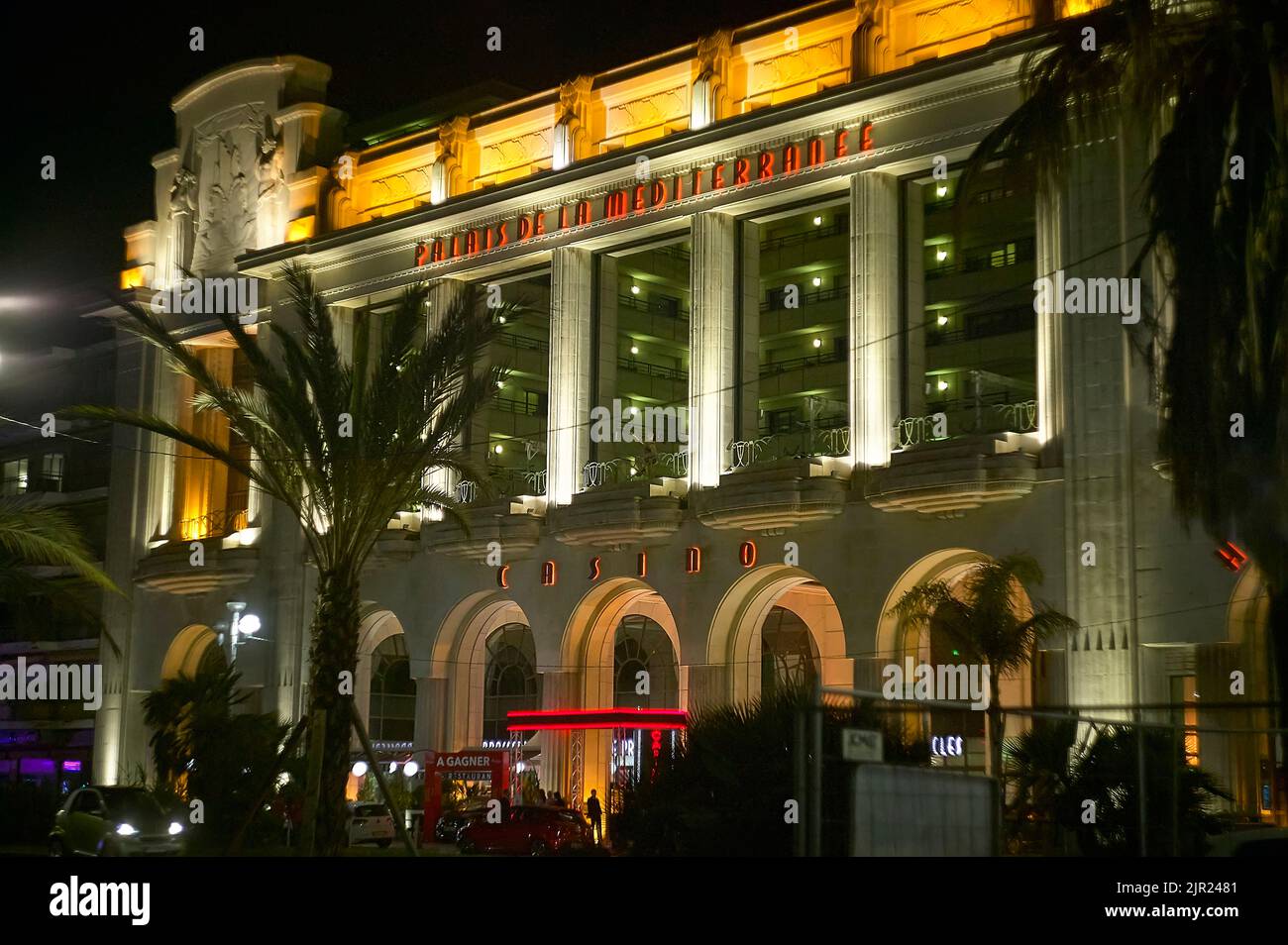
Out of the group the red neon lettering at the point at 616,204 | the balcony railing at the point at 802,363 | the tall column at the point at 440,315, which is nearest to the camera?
the red neon lettering at the point at 616,204

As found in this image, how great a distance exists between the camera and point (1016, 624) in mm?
29672

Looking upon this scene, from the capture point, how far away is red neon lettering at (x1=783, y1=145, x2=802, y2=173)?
120ft

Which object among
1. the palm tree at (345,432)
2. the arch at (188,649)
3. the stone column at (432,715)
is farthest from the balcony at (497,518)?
the palm tree at (345,432)

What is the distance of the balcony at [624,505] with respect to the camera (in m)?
37.4

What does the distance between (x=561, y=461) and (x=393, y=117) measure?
57.2 ft

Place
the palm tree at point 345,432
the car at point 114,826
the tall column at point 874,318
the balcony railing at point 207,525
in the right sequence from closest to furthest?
1. the palm tree at point 345,432
2. the car at point 114,826
3. the tall column at point 874,318
4. the balcony railing at point 207,525

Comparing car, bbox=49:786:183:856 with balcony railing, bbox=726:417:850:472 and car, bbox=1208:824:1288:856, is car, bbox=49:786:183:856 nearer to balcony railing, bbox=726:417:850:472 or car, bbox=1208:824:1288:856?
balcony railing, bbox=726:417:850:472

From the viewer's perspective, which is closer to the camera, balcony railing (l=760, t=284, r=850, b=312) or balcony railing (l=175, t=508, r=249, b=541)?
balcony railing (l=175, t=508, r=249, b=541)

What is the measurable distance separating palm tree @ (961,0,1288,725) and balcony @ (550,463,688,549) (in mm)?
20266

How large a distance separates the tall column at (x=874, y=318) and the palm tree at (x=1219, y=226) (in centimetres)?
1663

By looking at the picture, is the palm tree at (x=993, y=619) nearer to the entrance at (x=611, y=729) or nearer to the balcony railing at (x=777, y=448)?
the entrance at (x=611, y=729)

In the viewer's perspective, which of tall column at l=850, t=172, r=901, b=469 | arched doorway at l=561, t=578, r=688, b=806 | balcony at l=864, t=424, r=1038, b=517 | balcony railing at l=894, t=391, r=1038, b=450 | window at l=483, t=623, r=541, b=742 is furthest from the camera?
window at l=483, t=623, r=541, b=742

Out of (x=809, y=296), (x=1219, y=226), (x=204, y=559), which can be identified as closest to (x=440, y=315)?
(x=204, y=559)

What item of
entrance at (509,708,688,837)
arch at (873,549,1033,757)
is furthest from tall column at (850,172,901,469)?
entrance at (509,708,688,837)
